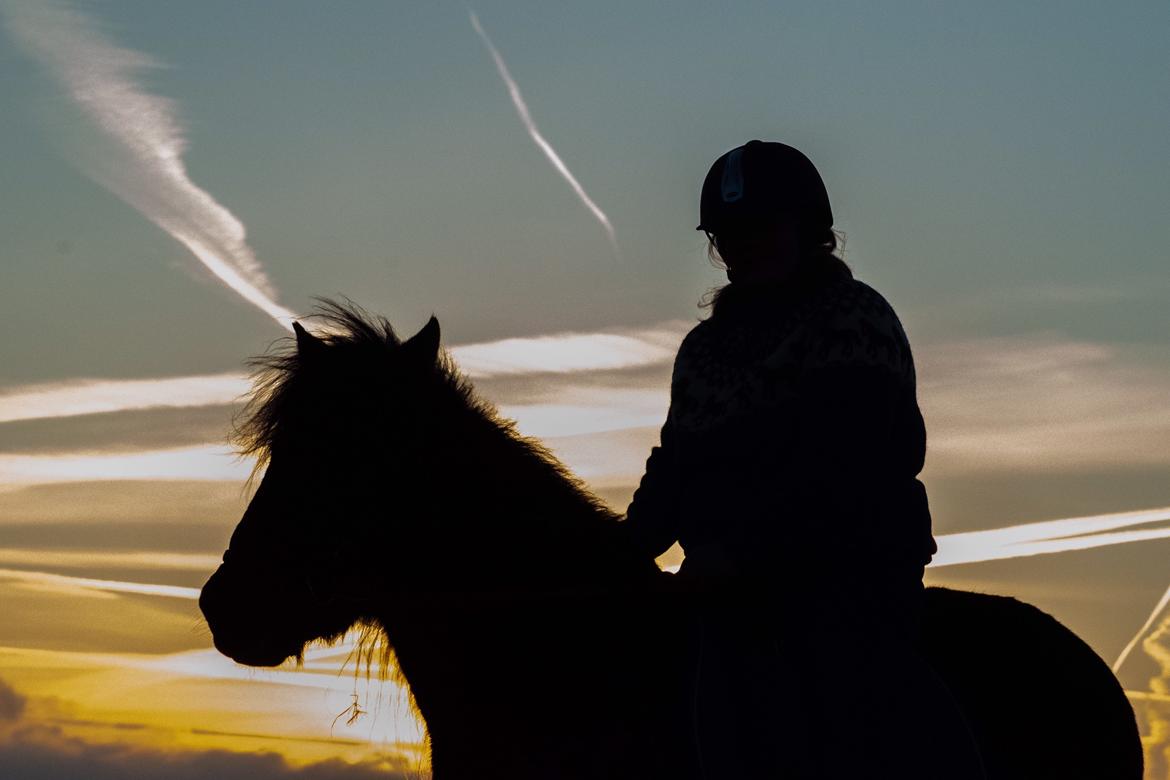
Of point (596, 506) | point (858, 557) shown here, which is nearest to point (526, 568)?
point (596, 506)

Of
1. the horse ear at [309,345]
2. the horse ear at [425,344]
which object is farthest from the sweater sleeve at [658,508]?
the horse ear at [309,345]

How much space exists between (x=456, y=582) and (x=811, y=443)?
4.85 ft

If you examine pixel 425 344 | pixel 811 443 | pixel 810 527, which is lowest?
pixel 810 527

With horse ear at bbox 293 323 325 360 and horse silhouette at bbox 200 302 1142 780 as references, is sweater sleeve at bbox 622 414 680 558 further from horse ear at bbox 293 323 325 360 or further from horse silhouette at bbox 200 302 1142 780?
horse ear at bbox 293 323 325 360

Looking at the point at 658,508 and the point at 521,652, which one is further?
the point at 658,508

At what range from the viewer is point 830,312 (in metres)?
4.70

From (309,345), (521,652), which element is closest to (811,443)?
(521,652)

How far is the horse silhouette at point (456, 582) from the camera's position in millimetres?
4797

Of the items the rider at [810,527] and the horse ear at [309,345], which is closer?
the rider at [810,527]

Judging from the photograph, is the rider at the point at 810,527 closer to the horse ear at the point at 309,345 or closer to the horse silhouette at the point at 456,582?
the horse silhouette at the point at 456,582

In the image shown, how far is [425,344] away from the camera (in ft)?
17.2

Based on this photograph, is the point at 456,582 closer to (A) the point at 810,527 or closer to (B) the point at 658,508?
(B) the point at 658,508

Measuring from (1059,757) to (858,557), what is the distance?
→ 2.03 meters

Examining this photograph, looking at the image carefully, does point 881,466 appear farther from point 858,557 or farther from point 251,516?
point 251,516
